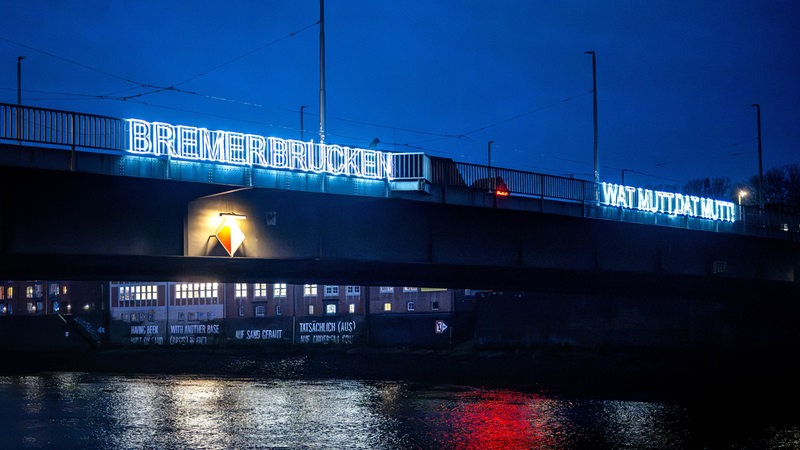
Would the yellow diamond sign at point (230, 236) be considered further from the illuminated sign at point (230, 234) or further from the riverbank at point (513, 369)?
the riverbank at point (513, 369)

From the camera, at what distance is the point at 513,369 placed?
61438 millimetres

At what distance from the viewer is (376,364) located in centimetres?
6956

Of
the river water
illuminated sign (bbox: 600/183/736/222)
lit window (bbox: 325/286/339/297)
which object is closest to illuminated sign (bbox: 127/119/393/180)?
the river water

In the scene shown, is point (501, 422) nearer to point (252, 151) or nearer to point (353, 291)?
point (252, 151)

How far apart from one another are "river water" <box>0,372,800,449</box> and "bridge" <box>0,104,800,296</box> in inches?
227

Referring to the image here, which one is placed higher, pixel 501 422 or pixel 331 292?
pixel 331 292

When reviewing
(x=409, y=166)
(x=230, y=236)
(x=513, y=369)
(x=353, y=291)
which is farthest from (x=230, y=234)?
(x=353, y=291)

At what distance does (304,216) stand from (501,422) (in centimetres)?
1106

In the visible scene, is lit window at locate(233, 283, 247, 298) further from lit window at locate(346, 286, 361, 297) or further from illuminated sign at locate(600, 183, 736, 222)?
illuminated sign at locate(600, 183, 736, 222)

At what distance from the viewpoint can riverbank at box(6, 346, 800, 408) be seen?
4434 centimetres

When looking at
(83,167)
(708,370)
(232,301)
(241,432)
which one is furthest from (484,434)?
(232,301)

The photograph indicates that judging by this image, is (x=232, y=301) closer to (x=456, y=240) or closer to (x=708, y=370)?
(x=708, y=370)

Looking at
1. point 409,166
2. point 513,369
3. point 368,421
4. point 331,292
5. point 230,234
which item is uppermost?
point 409,166

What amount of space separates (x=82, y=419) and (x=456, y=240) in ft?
56.2
